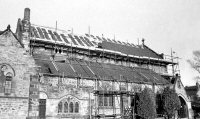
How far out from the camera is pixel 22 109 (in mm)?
19266

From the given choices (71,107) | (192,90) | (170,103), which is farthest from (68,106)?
(192,90)

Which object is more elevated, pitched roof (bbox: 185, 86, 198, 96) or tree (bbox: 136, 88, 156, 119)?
pitched roof (bbox: 185, 86, 198, 96)

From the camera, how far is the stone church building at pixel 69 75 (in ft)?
64.4

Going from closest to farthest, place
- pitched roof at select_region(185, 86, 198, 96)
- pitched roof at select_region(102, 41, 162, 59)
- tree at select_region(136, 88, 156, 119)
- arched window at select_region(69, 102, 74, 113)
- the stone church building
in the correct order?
the stone church building → arched window at select_region(69, 102, 74, 113) → tree at select_region(136, 88, 156, 119) → pitched roof at select_region(102, 41, 162, 59) → pitched roof at select_region(185, 86, 198, 96)

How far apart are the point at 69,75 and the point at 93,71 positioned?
4426 mm

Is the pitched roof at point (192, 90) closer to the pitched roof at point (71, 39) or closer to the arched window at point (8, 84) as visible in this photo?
the pitched roof at point (71, 39)

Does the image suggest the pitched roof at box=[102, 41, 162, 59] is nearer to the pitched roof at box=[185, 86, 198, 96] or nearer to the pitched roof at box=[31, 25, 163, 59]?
the pitched roof at box=[31, 25, 163, 59]

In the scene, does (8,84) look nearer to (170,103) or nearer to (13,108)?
(13,108)

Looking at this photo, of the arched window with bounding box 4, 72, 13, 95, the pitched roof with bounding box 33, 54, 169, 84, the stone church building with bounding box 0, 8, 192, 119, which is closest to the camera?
the arched window with bounding box 4, 72, 13, 95

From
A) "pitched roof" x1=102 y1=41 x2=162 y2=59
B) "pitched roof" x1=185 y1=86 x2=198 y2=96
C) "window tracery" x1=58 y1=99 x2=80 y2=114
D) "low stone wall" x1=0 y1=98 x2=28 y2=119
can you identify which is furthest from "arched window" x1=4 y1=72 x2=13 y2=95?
"pitched roof" x1=185 y1=86 x2=198 y2=96

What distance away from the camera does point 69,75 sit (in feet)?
80.9

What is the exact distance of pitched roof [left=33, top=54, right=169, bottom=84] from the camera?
25447 millimetres

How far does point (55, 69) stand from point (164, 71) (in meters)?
23.5

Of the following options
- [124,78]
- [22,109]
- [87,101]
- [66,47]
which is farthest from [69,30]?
[22,109]
